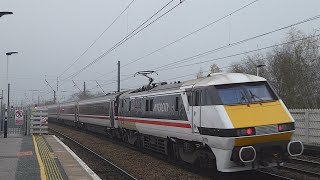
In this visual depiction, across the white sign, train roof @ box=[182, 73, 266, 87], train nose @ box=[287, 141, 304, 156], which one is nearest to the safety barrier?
the white sign

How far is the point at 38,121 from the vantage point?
2808 cm

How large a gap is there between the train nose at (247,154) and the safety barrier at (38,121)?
803 inches

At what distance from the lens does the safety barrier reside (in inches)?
1093

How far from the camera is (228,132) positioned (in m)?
10.0

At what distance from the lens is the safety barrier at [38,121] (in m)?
27.8

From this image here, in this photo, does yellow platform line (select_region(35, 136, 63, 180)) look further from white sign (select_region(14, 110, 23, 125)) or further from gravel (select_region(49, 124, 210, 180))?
white sign (select_region(14, 110, 23, 125))

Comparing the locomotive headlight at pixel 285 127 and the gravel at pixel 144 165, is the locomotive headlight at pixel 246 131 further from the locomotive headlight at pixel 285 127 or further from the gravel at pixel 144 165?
the gravel at pixel 144 165

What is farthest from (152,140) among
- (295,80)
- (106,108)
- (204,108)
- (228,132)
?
(295,80)

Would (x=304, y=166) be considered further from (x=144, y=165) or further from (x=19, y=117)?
(x=19, y=117)

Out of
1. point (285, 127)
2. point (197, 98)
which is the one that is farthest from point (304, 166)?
point (197, 98)

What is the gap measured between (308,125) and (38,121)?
17292 mm

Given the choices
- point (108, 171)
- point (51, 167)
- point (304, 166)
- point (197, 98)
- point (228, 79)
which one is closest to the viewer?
point (228, 79)

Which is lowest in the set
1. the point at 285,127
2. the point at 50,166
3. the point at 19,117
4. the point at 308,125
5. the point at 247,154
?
the point at 50,166

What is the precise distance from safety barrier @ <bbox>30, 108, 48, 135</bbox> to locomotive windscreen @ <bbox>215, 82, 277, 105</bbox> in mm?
19302
